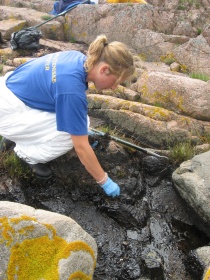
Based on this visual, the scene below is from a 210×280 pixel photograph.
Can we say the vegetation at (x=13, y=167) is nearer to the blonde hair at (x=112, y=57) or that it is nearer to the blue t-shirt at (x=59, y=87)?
the blue t-shirt at (x=59, y=87)

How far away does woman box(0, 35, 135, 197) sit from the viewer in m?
3.54

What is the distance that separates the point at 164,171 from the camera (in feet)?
16.3

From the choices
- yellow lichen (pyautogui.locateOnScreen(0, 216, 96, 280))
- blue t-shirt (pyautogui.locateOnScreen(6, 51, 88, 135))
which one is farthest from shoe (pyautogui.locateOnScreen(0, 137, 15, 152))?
yellow lichen (pyautogui.locateOnScreen(0, 216, 96, 280))

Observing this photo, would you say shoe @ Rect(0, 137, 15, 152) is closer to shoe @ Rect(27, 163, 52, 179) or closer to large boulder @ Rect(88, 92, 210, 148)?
shoe @ Rect(27, 163, 52, 179)

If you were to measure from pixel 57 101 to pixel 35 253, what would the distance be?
1.50 meters

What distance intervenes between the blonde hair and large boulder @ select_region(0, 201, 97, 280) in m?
1.56

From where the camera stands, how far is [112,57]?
11.5ft

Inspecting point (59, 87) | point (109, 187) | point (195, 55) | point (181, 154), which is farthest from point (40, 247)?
point (195, 55)

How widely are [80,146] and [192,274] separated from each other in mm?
1829

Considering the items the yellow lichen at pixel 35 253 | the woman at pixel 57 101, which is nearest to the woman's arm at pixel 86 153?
the woman at pixel 57 101

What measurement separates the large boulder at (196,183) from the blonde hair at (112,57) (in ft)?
5.11

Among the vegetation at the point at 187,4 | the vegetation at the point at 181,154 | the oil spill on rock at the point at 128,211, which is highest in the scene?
the vegetation at the point at 187,4

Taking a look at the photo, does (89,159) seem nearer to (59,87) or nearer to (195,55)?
(59,87)

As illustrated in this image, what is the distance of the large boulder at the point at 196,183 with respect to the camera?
4033 millimetres
